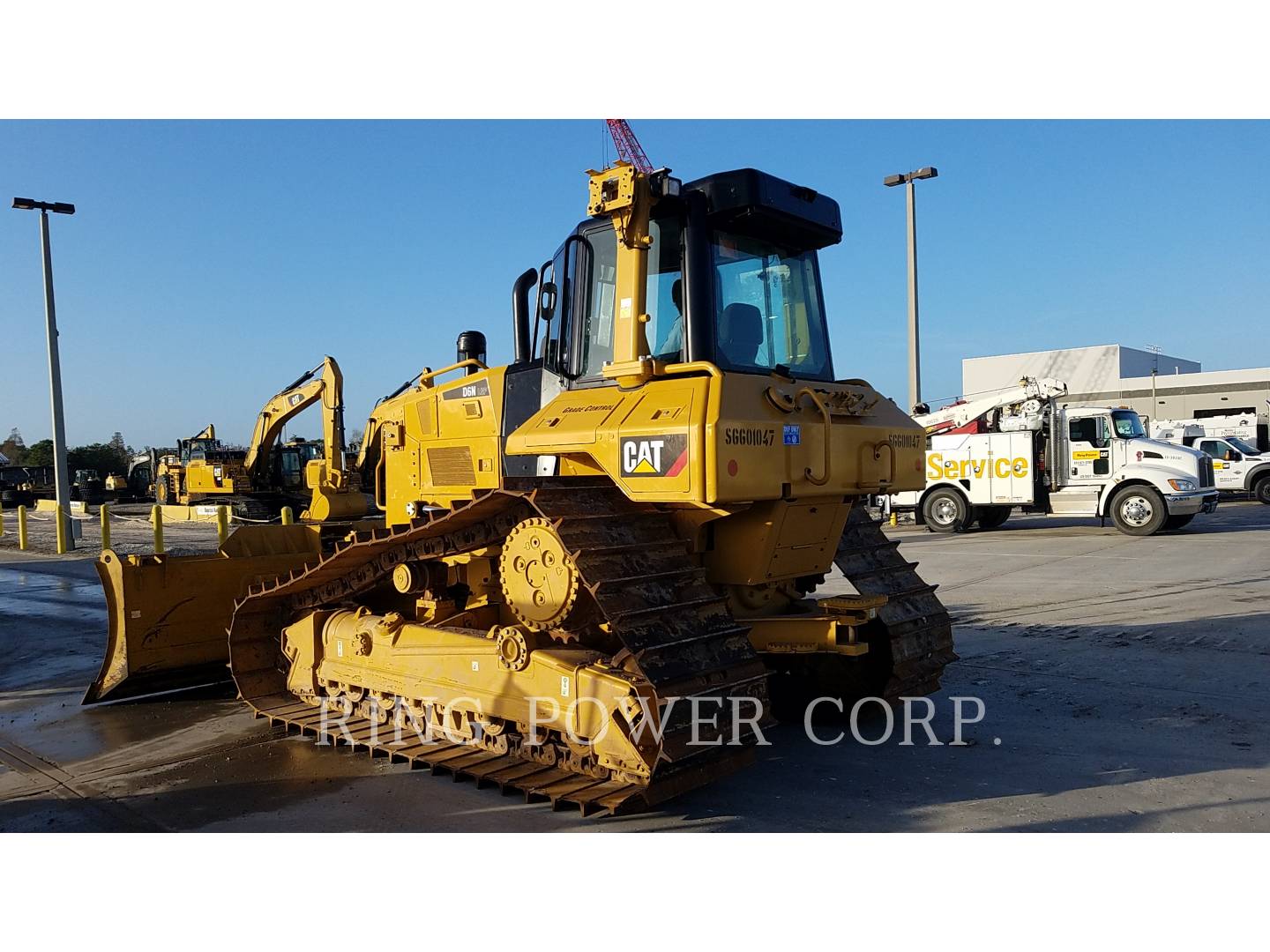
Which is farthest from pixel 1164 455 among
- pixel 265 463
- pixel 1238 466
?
pixel 265 463

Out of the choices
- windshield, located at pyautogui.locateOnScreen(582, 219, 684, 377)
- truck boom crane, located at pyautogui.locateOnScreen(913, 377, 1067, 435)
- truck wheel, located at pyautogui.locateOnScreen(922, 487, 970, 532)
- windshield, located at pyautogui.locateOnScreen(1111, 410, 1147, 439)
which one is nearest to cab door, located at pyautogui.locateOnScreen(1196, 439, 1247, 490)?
windshield, located at pyautogui.locateOnScreen(1111, 410, 1147, 439)

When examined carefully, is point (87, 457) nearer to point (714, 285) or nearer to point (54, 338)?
point (54, 338)

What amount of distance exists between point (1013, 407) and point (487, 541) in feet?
59.1

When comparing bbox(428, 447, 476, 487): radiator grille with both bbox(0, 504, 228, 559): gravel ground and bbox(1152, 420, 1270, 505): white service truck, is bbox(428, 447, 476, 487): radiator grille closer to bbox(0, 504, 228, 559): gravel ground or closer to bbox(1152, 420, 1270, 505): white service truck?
bbox(0, 504, 228, 559): gravel ground

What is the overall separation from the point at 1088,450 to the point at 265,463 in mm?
20948

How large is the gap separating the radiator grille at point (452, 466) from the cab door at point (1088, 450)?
16.7m

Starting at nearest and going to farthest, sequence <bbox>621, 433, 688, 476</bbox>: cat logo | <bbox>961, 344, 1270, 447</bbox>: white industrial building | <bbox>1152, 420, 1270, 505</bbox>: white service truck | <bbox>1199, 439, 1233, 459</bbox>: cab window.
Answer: <bbox>621, 433, 688, 476</bbox>: cat logo
<bbox>1152, 420, 1270, 505</bbox>: white service truck
<bbox>1199, 439, 1233, 459</bbox>: cab window
<bbox>961, 344, 1270, 447</bbox>: white industrial building

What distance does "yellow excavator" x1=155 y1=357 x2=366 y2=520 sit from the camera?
47.7 feet

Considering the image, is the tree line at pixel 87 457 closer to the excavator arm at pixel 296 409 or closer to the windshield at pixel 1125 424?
the excavator arm at pixel 296 409

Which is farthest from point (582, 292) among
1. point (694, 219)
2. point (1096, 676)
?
point (1096, 676)

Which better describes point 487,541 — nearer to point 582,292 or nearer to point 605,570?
point 605,570

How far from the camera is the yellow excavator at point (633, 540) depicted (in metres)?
4.55

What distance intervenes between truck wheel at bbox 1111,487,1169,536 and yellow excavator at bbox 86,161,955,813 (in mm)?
13844

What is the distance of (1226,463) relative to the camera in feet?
89.2
